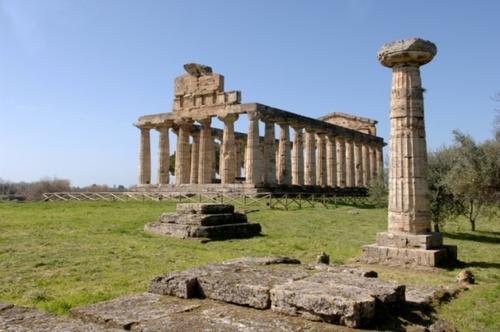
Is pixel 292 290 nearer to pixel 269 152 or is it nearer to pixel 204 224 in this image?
pixel 204 224

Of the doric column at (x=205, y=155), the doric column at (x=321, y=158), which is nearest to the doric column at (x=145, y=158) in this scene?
the doric column at (x=205, y=155)

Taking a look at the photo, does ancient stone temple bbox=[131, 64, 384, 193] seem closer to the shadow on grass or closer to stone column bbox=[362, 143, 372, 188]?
stone column bbox=[362, 143, 372, 188]

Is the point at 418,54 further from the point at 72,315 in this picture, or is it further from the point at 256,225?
the point at 72,315

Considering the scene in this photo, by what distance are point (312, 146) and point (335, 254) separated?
2952 centimetres

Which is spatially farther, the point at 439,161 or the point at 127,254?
the point at 439,161

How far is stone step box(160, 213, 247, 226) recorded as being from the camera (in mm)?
16188

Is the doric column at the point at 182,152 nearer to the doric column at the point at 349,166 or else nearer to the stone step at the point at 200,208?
the doric column at the point at 349,166

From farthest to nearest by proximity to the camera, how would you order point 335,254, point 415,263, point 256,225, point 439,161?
1. point 439,161
2. point 256,225
3. point 335,254
4. point 415,263

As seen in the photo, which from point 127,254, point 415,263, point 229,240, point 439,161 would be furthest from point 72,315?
point 439,161

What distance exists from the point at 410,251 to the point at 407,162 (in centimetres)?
241

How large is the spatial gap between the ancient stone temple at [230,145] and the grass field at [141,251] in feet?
40.9

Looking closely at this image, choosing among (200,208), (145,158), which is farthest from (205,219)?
(145,158)

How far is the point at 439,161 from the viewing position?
817 inches

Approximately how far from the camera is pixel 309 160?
42.2 meters
